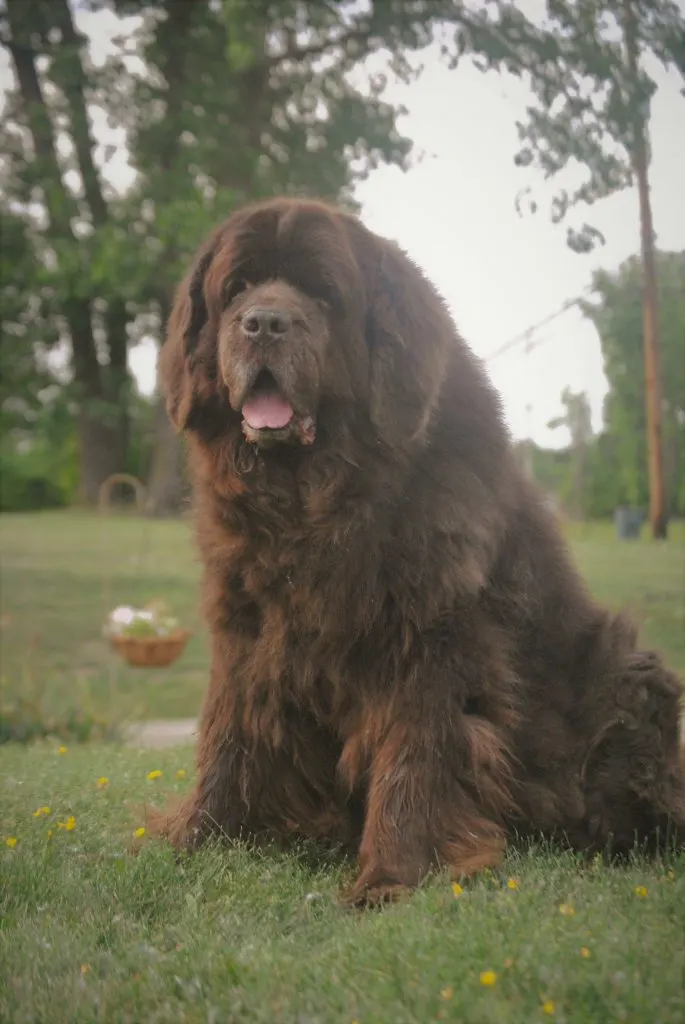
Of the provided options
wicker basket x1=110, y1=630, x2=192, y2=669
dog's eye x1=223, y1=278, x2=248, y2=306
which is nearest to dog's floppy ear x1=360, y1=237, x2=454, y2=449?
dog's eye x1=223, y1=278, x2=248, y2=306

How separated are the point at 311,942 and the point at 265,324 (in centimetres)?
153

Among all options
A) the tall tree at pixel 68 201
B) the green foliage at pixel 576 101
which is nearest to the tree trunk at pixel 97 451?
the tall tree at pixel 68 201

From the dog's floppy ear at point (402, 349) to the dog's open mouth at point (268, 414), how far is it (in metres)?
0.24

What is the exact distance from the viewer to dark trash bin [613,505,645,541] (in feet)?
20.8

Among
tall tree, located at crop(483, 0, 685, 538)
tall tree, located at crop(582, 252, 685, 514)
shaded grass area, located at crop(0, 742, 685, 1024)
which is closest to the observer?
shaded grass area, located at crop(0, 742, 685, 1024)

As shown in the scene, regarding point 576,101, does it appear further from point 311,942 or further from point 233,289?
point 311,942

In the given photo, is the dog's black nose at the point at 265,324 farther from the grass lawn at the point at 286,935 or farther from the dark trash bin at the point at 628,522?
the dark trash bin at the point at 628,522

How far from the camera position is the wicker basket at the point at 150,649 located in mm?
7031

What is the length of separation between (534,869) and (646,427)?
170 inches

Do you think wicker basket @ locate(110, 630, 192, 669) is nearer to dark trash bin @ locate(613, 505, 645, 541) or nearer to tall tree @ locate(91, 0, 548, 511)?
tall tree @ locate(91, 0, 548, 511)

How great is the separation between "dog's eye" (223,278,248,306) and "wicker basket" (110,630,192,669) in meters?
4.61

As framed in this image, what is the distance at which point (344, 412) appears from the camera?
2748 millimetres

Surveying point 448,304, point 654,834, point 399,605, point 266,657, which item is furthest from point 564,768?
point 448,304

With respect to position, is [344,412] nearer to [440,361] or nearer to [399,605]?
[440,361]
